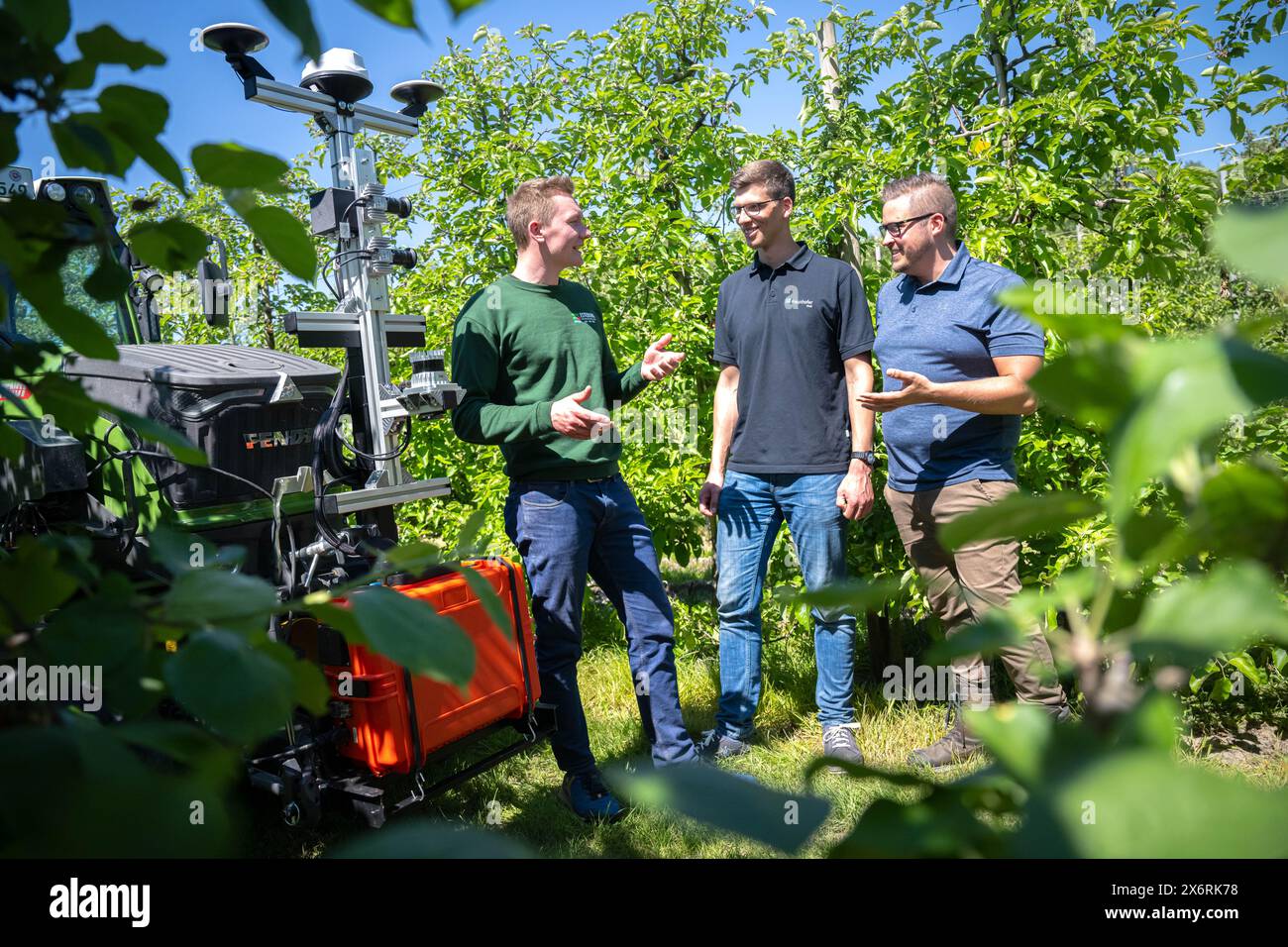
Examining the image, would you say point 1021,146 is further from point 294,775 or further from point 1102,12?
point 294,775

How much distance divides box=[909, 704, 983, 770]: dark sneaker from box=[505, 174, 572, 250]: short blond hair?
2.36 m

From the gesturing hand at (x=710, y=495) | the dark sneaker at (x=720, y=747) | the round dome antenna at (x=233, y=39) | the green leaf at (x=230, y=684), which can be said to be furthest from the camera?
the gesturing hand at (x=710, y=495)

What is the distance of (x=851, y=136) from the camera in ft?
13.9

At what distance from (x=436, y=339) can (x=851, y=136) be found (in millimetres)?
2347

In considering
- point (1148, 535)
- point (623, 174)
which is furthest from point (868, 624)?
point (1148, 535)

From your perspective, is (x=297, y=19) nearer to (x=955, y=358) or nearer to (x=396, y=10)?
(x=396, y=10)

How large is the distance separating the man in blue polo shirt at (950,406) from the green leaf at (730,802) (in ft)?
9.06

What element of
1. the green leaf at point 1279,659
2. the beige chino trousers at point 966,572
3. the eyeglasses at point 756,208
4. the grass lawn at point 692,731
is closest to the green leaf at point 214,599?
the grass lawn at point 692,731

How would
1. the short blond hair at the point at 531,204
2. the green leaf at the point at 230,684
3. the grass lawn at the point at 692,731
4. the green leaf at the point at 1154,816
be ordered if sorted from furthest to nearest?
the short blond hair at the point at 531,204 < the grass lawn at the point at 692,731 < the green leaf at the point at 230,684 < the green leaf at the point at 1154,816

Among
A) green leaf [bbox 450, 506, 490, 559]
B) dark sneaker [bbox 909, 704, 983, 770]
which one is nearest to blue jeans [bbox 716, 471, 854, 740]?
dark sneaker [bbox 909, 704, 983, 770]

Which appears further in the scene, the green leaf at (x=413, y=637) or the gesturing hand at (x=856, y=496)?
the gesturing hand at (x=856, y=496)

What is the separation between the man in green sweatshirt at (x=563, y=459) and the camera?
3.03 meters

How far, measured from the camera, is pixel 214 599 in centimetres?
40

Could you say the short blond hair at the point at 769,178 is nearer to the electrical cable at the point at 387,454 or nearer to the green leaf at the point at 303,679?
the electrical cable at the point at 387,454
